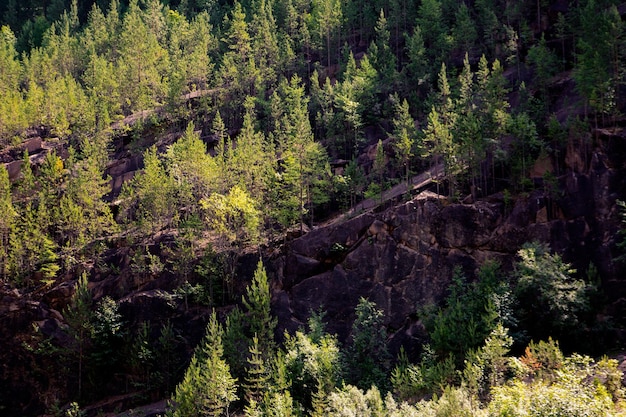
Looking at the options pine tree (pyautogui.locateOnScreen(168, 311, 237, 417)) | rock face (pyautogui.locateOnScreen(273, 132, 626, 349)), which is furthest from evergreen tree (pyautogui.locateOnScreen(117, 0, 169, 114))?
pine tree (pyautogui.locateOnScreen(168, 311, 237, 417))

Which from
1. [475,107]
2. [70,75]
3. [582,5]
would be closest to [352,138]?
[475,107]

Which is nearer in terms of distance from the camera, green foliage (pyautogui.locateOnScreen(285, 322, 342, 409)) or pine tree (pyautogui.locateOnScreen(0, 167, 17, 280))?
green foliage (pyautogui.locateOnScreen(285, 322, 342, 409))

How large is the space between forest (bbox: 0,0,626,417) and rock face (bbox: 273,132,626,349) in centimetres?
60

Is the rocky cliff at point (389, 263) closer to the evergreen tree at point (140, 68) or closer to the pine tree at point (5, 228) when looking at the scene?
the pine tree at point (5, 228)

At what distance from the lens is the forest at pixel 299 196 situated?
44.3m

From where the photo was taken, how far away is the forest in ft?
145

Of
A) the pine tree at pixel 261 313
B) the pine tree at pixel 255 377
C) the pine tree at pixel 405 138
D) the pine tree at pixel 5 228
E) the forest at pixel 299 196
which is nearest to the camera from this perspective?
the forest at pixel 299 196

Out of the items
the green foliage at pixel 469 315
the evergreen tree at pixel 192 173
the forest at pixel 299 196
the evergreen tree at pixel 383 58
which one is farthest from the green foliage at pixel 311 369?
the evergreen tree at pixel 383 58

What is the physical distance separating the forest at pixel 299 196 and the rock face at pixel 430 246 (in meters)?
0.60

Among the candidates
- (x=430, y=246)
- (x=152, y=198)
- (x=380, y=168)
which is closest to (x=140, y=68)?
(x=152, y=198)

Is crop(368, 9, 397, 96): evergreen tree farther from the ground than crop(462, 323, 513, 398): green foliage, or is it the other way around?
crop(368, 9, 397, 96): evergreen tree

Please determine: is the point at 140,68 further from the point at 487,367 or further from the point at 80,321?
the point at 487,367

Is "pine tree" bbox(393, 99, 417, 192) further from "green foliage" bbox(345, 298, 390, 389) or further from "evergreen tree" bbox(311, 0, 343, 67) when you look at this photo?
"evergreen tree" bbox(311, 0, 343, 67)

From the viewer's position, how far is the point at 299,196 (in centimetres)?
6300
